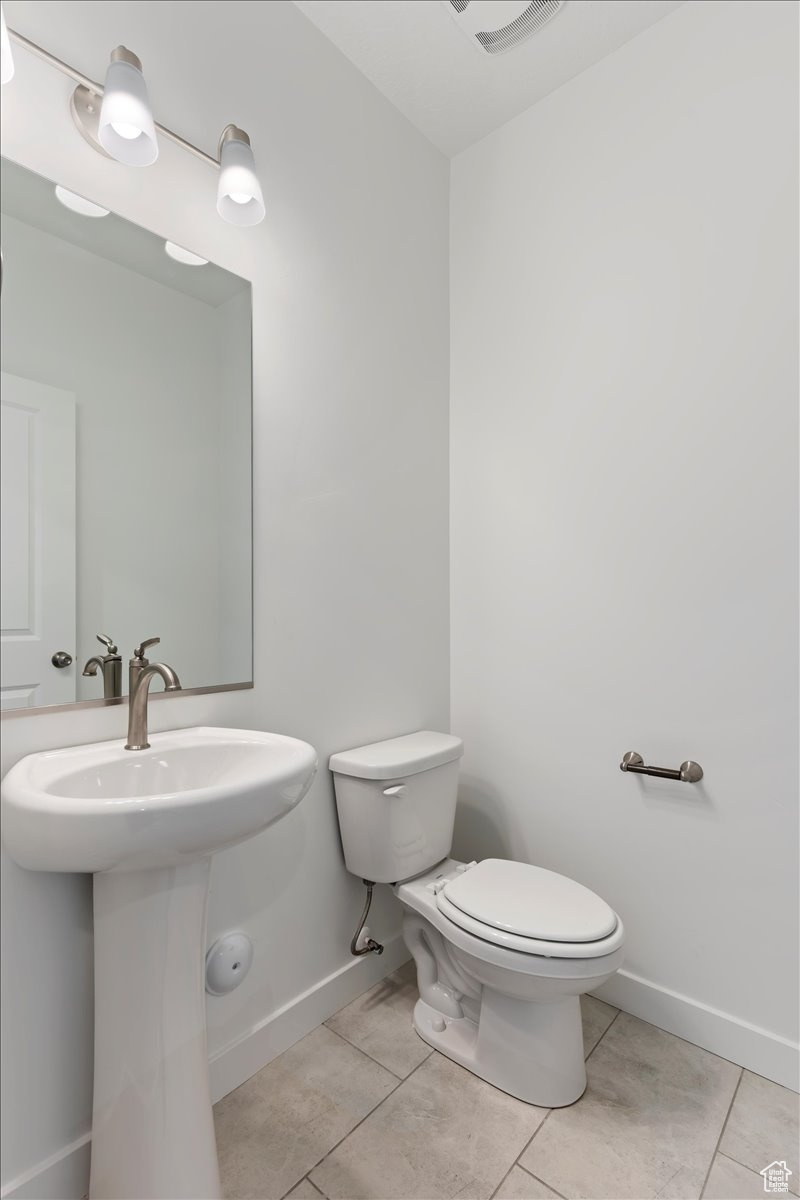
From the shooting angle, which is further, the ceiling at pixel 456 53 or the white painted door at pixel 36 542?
the ceiling at pixel 456 53

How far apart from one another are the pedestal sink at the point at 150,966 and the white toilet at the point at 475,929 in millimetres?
525

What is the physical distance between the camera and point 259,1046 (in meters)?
1.39

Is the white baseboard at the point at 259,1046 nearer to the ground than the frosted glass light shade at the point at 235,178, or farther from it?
nearer to the ground

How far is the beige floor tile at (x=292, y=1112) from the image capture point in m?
1.14

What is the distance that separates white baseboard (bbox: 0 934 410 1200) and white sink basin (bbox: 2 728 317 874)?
600 mm

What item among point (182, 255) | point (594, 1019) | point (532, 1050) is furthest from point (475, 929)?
point (182, 255)

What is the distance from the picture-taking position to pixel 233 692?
136 centimetres

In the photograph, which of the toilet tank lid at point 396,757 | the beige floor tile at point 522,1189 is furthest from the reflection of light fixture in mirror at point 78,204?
the beige floor tile at point 522,1189

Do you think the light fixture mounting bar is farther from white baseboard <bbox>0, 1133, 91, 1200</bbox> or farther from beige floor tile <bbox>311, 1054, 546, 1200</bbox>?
beige floor tile <bbox>311, 1054, 546, 1200</bbox>

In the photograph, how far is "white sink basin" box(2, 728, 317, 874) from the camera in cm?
83

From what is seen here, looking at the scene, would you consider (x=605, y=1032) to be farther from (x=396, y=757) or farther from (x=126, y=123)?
(x=126, y=123)

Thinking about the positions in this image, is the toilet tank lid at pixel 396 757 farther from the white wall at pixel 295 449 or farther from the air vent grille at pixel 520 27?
the air vent grille at pixel 520 27

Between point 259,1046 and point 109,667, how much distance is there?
0.97m

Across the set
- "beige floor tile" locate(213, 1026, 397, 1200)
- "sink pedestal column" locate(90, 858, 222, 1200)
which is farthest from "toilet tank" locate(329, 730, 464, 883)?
"sink pedestal column" locate(90, 858, 222, 1200)
